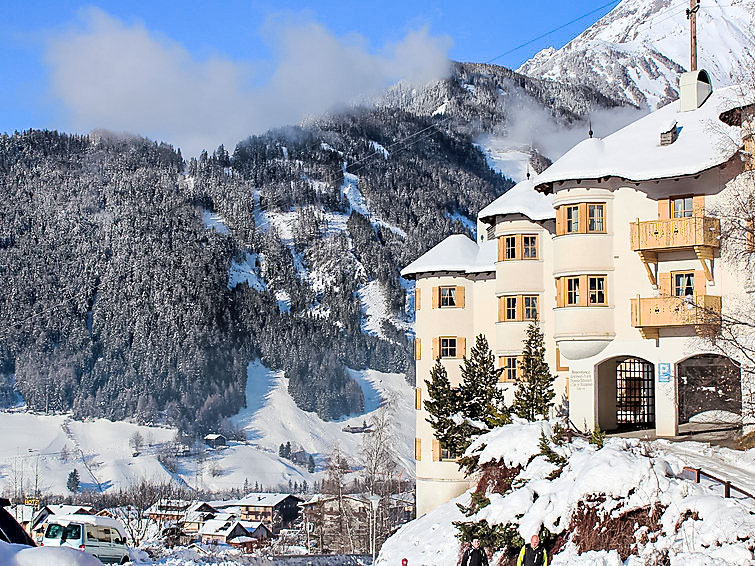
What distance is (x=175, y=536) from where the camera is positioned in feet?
239

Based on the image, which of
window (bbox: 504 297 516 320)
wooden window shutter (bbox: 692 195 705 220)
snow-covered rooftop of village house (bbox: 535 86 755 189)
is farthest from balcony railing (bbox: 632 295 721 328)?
window (bbox: 504 297 516 320)

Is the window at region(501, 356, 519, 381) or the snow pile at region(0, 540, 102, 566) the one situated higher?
the window at region(501, 356, 519, 381)

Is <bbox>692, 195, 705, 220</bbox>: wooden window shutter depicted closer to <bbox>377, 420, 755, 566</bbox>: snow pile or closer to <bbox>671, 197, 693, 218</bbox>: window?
<bbox>671, 197, 693, 218</bbox>: window

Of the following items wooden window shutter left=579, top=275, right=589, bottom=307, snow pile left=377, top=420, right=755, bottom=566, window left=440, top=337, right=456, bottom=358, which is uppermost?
wooden window shutter left=579, top=275, right=589, bottom=307

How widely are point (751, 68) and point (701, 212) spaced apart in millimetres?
10606

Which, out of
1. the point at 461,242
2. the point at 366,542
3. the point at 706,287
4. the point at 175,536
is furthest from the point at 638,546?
the point at 366,542

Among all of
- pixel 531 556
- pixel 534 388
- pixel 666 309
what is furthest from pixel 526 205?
pixel 531 556

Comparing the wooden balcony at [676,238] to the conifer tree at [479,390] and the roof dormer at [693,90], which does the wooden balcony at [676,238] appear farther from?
the conifer tree at [479,390]

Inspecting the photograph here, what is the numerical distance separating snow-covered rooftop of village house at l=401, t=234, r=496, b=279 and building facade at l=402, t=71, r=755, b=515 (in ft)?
12.3

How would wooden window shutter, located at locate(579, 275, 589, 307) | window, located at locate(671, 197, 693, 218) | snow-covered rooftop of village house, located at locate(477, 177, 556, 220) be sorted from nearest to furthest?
window, located at locate(671, 197, 693, 218), wooden window shutter, located at locate(579, 275, 589, 307), snow-covered rooftop of village house, located at locate(477, 177, 556, 220)

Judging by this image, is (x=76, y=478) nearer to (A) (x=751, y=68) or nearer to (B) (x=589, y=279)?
(B) (x=589, y=279)

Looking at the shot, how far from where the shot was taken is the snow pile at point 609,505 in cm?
1936

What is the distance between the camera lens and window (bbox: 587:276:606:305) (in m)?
37.1

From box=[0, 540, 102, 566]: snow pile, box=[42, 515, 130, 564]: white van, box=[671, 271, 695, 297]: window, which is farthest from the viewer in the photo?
box=[671, 271, 695, 297]: window
